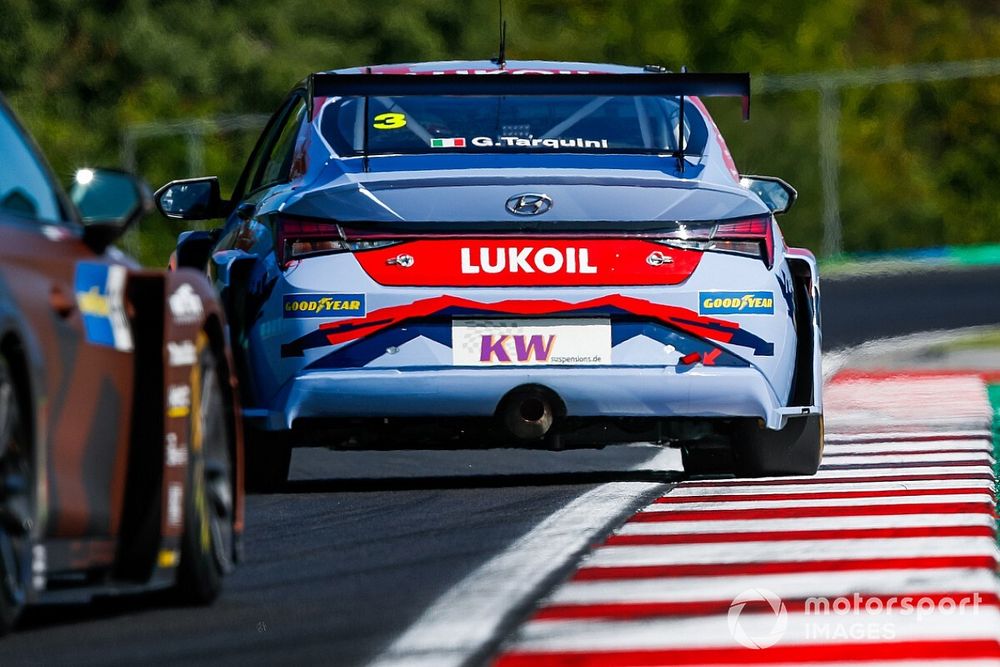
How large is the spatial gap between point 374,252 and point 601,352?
0.85 m

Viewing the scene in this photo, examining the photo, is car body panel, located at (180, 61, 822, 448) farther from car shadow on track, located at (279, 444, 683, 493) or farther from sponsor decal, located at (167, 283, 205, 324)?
sponsor decal, located at (167, 283, 205, 324)

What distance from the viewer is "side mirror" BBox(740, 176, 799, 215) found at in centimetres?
1052

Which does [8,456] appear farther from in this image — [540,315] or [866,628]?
[540,315]

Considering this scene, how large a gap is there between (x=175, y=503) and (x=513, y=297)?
298cm

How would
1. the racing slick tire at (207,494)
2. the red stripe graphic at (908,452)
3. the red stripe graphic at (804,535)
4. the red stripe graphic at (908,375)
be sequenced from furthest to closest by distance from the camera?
the red stripe graphic at (908,375) → the red stripe graphic at (908,452) → the red stripe graphic at (804,535) → the racing slick tire at (207,494)

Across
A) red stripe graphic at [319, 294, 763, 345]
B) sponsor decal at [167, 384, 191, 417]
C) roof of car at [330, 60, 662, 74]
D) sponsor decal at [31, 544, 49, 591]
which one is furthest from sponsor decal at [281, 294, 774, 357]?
sponsor decal at [31, 544, 49, 591]

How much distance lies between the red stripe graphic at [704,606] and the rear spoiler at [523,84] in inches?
127

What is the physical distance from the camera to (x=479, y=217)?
31.0 feet

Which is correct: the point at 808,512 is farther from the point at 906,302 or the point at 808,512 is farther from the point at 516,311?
the point at 906,302

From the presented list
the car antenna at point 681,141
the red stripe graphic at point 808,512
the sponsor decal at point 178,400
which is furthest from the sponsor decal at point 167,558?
the car antenna at point 681,141

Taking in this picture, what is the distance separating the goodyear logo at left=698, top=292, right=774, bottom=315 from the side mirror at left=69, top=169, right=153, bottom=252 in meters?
3.24

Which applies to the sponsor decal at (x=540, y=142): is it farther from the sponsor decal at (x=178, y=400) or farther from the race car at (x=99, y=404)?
the sponsor decal at (x=178, y=400)

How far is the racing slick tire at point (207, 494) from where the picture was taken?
6762mm

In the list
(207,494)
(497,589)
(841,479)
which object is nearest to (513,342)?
(841,479)
